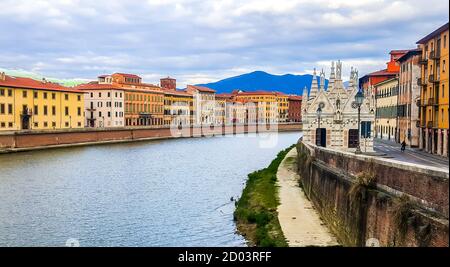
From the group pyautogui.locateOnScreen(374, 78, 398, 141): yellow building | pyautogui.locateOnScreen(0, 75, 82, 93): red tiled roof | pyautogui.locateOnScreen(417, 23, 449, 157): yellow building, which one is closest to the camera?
pyautogui.locateOnScreen(417, 23, 449, 157): yellow building

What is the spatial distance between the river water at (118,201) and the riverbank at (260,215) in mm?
523

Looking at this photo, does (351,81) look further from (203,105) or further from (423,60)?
(203,105)

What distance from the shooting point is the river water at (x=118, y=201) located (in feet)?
63.2

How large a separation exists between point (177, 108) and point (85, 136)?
48026 mm

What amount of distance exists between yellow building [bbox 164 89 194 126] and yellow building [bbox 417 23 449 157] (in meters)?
77.6

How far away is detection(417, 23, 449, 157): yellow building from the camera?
27672 mm

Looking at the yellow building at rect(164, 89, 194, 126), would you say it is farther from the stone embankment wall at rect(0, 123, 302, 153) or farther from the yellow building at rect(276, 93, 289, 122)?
the yellow building at rect(276, 93, 289, 122)

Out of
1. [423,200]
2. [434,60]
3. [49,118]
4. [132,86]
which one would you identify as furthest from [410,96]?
A: [132,86]

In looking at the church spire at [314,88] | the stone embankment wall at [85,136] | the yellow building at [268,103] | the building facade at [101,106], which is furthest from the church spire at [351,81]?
the yellow building at [268,103]

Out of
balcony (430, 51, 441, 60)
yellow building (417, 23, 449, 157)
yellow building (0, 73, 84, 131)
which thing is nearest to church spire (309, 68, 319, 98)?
yellow building (417, 23, 449, 157)

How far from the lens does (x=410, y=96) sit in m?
41.3

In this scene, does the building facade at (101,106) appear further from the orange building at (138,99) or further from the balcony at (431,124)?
the balcony at (431,124)
